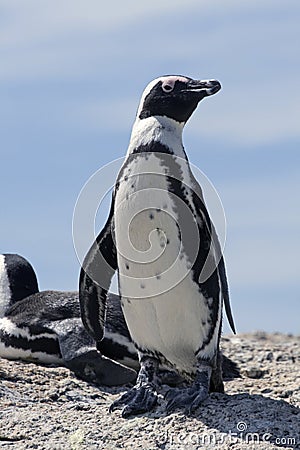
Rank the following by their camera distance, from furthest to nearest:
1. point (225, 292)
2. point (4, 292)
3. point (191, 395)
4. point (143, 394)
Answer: point (4, 292), point (225, 292), point (143, 394), point (191, 395)

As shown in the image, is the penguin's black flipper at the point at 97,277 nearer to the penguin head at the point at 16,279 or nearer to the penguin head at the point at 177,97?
the penguin head at the point at 177,97

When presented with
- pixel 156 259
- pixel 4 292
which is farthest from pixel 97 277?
pixel 4 292

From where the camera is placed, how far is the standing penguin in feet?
17.9

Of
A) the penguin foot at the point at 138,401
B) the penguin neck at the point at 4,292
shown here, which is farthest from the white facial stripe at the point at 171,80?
the penguin neck at the point at 4,292

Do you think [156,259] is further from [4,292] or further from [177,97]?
[4,292]

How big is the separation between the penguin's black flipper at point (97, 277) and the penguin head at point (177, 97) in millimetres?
597

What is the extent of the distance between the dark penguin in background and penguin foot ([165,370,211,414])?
4.36 feet

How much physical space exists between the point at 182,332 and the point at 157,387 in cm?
37

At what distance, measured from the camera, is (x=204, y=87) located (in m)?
5.71

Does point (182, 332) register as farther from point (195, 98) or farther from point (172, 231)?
point (195, 98)

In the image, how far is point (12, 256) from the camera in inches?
335

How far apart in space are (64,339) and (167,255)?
76.4 inches

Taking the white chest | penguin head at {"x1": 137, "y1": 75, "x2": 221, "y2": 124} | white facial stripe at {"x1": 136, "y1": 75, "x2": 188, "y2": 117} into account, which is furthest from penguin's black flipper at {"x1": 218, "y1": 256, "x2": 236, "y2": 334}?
white facial stripe at {"x1": 136, "y1": 75, "x2": 188, "y2": 117}

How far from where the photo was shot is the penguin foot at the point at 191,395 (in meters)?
5.36
